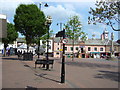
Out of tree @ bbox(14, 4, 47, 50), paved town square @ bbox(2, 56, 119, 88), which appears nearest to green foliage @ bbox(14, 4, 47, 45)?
tree @ bbox(14, 4, 47, 50)

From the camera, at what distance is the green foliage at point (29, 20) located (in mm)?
24844

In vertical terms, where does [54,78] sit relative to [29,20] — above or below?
below

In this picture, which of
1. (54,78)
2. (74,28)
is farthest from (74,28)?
(54,78)

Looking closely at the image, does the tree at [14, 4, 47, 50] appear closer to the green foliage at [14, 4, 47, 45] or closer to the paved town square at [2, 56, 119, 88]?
the green foliage at [14, 4, 47, 45]

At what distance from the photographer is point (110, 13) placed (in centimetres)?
1823

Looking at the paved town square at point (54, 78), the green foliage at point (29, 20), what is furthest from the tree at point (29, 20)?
the paved town square at point (54, 78)

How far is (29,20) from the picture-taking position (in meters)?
24.9

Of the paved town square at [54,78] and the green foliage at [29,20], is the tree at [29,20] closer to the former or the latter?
the green foliage at [29,20]

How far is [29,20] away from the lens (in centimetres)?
2486

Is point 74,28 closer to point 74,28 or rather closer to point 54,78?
point 74,28

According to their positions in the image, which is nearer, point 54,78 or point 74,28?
point 54,78

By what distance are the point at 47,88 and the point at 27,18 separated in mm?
18609

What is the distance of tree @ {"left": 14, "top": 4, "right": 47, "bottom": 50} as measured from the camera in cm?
2484

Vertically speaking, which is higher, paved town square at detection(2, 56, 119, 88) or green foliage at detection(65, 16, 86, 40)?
green foliage at detection(65, 16, 86, 40)
